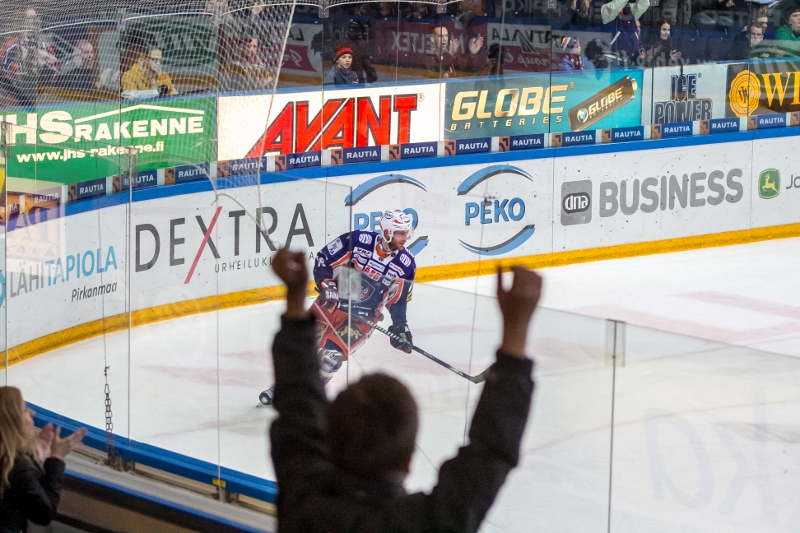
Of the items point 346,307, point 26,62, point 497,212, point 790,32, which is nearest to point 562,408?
point 346,307

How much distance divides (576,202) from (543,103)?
0.95m

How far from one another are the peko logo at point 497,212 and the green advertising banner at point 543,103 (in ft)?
1.50

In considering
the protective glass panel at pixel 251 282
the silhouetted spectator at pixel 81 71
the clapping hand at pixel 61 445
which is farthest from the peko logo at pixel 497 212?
the clapping hand at pixel 61 445

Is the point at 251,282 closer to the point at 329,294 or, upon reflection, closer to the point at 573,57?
the point at 329,294

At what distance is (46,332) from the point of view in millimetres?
4230

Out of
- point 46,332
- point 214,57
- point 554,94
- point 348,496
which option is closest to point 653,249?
point 554,94

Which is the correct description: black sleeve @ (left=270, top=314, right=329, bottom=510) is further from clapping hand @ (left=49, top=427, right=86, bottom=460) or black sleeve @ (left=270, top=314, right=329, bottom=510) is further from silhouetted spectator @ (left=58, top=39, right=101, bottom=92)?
silhouetted spectator @ (left=58, top=39, right=101, bottom=92)

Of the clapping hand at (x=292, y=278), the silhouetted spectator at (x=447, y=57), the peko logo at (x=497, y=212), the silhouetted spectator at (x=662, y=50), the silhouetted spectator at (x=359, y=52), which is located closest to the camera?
the clapping hand at (x=292, y=278)

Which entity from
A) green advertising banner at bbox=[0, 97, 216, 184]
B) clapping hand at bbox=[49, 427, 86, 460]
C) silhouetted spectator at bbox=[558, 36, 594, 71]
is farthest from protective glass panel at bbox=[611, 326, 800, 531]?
silhouetted spectator at bbox=[558, 36, 594, 71]

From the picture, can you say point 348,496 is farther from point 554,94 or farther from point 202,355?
point 554,94

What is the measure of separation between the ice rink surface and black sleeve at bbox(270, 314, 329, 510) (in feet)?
3.41

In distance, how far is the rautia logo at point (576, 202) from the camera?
30.6 feet

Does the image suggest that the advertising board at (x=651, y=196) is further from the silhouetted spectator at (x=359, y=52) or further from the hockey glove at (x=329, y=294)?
the hockey glove at (x=329, y=294)

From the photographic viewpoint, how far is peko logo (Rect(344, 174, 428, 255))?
8.38 metres
